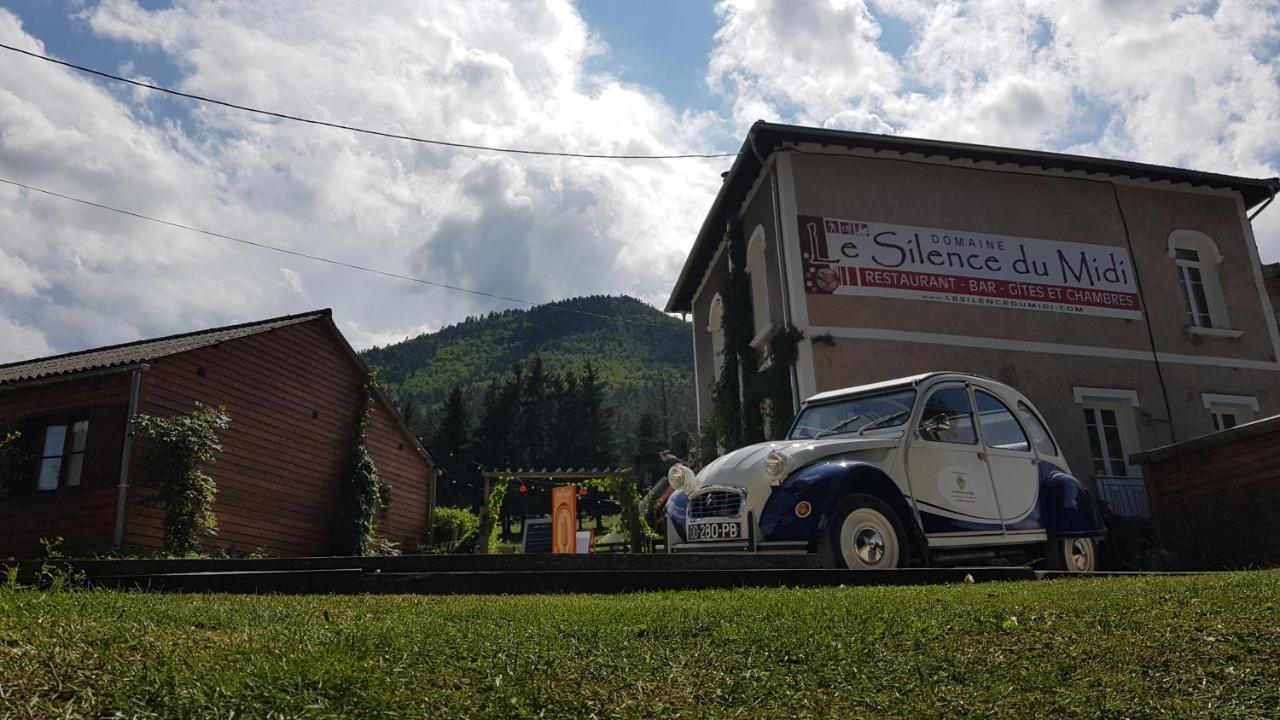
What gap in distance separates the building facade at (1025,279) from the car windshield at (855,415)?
5513mm

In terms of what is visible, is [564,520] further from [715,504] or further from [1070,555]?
[1070,555]

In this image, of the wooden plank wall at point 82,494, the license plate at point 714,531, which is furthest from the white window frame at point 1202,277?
the wooden plank wall at point 82,494

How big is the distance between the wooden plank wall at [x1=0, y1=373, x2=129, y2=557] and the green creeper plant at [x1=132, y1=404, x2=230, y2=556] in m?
0.59

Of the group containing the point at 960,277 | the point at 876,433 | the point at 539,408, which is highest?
the point at 539,408

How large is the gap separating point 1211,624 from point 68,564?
6.93m

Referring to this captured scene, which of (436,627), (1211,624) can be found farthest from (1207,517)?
(436,627)

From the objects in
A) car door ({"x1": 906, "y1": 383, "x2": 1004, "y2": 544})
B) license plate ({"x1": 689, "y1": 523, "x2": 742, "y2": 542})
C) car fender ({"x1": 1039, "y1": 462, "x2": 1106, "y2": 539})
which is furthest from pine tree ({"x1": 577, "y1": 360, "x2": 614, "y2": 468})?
license plate ({"x1": 689, "y1": 523, "x2": 742, "y2": 542})

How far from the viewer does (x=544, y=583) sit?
600cm

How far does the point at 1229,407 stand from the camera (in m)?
18.3

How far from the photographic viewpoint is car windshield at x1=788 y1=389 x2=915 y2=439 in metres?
8.84

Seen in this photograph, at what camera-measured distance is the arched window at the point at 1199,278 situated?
19.0 metres

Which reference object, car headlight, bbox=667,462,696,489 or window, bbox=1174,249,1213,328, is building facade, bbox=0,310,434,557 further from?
window, bbox=1174,249,1213,328

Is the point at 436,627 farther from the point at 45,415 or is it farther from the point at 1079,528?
the point at 45,415

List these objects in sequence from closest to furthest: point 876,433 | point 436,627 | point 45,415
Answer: point 436,627 → point 876,433 → point 45,415
